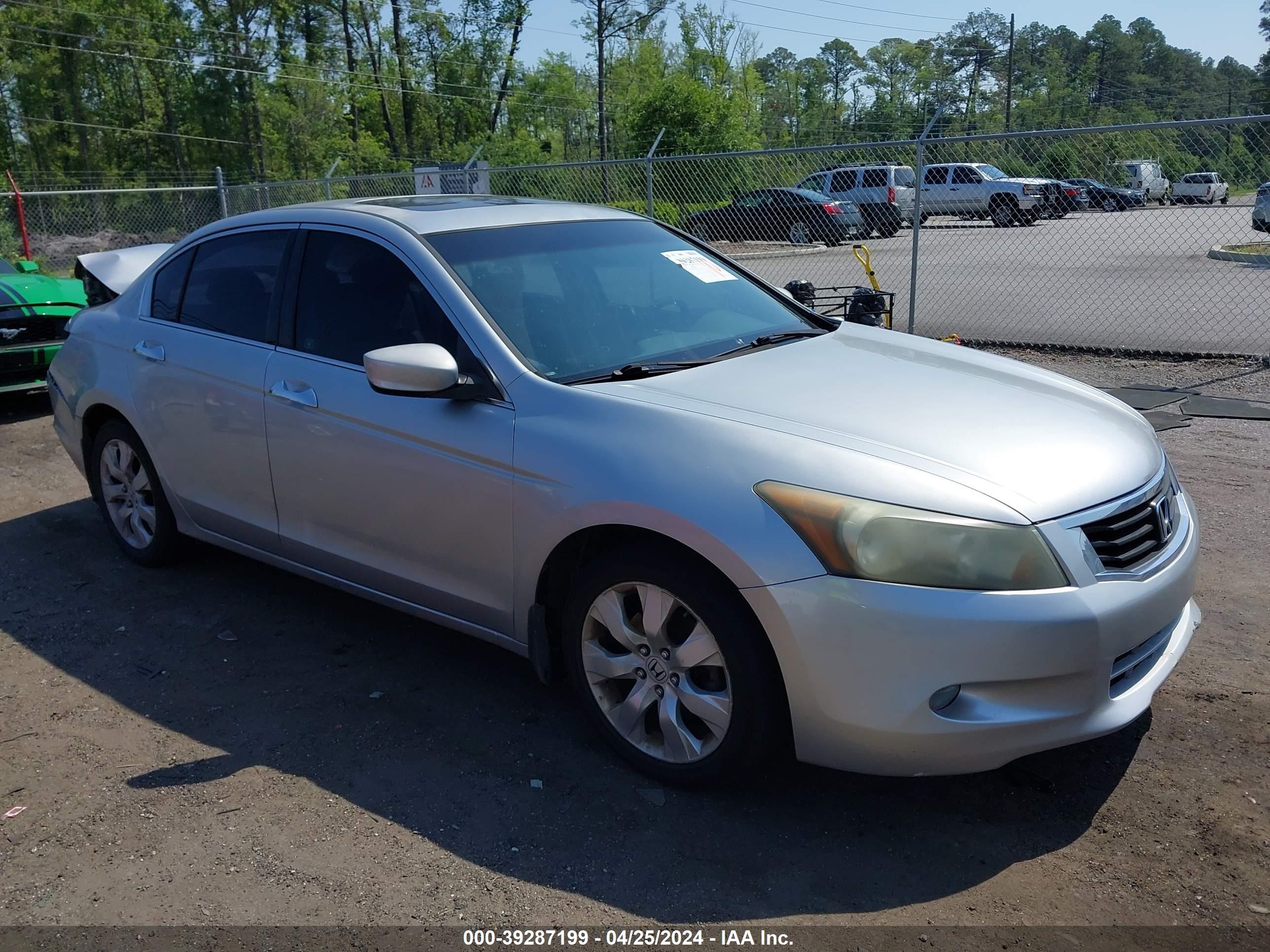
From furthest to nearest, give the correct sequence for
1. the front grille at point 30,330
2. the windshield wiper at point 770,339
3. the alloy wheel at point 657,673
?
the front grille at point 30,330 < the windshield wiper at point 770,339 < the alloy wheel at point 657,673

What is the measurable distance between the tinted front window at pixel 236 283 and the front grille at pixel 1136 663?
10.7 feet

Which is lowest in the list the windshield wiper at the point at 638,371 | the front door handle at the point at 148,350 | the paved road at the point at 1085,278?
the paved road at the point at 1085,278

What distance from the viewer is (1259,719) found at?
347cm

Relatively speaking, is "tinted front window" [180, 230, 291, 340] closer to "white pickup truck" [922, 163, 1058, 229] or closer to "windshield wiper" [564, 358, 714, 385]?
"windshield wiper" [564, 358, 714, 385]

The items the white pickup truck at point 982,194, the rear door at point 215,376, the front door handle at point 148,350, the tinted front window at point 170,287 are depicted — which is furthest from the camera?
the white pickup truck at point 982,194

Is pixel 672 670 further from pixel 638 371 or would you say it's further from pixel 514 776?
pixel 638 371

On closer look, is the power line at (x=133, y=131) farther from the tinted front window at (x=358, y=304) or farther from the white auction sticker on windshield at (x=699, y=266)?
the white auction sticker on windshield at (x=699, y=266)

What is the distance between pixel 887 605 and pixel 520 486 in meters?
1.21

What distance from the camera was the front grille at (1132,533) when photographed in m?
2.83

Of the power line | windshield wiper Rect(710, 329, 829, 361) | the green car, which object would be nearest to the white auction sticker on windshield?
windshield wiper Rect(710, 329, 829, 361)

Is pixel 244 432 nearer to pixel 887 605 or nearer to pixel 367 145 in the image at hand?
pixel 887 605

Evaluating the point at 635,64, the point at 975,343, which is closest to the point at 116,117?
the point at 635,64

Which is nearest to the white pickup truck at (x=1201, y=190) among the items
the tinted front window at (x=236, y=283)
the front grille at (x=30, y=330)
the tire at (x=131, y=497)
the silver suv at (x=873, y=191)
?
the silver suv at (x=873, y=191)

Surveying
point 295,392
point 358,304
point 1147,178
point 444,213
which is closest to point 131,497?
point 295,392
